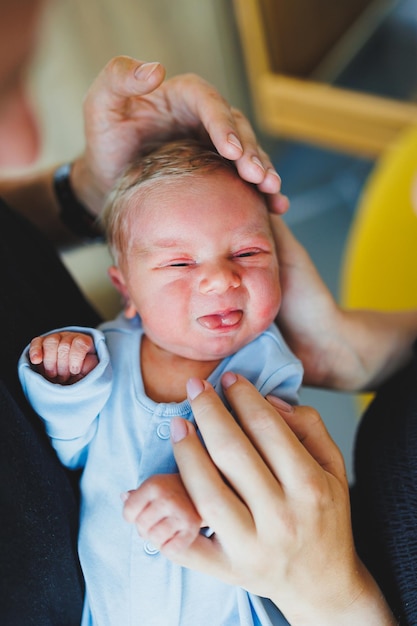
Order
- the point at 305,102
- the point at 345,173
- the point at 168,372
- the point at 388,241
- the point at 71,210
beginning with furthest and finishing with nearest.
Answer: the point at 345,173, the point at 305,102, the point at 388,241, the point at 71,210, the point at 168,372

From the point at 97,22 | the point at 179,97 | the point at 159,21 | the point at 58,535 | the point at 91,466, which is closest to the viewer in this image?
the point at 58,535

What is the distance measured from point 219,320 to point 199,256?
0.09m

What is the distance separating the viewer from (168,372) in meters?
0.92

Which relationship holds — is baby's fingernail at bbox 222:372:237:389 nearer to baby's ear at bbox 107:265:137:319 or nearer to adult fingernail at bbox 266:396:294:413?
adult fingernail at bbox 266:396:294:413

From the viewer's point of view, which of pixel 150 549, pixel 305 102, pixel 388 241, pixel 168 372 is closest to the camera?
pixel 150 549

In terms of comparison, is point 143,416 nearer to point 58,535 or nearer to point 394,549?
point 58,535

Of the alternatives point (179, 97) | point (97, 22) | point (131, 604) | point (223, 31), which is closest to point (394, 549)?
point (131, 604)

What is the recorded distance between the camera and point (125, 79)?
85 centimetres

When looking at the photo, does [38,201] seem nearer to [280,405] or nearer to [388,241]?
[280,405]

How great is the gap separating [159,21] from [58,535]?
1.75m

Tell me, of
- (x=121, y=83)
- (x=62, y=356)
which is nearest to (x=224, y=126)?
(x=121, y=83)

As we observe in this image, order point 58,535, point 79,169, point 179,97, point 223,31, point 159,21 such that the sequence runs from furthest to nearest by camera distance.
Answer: point 223,31 → point 159,21 → point 79,169 → point 179,97 → point 58,535

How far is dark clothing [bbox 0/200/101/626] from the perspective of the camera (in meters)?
0.66

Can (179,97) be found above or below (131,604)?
above
